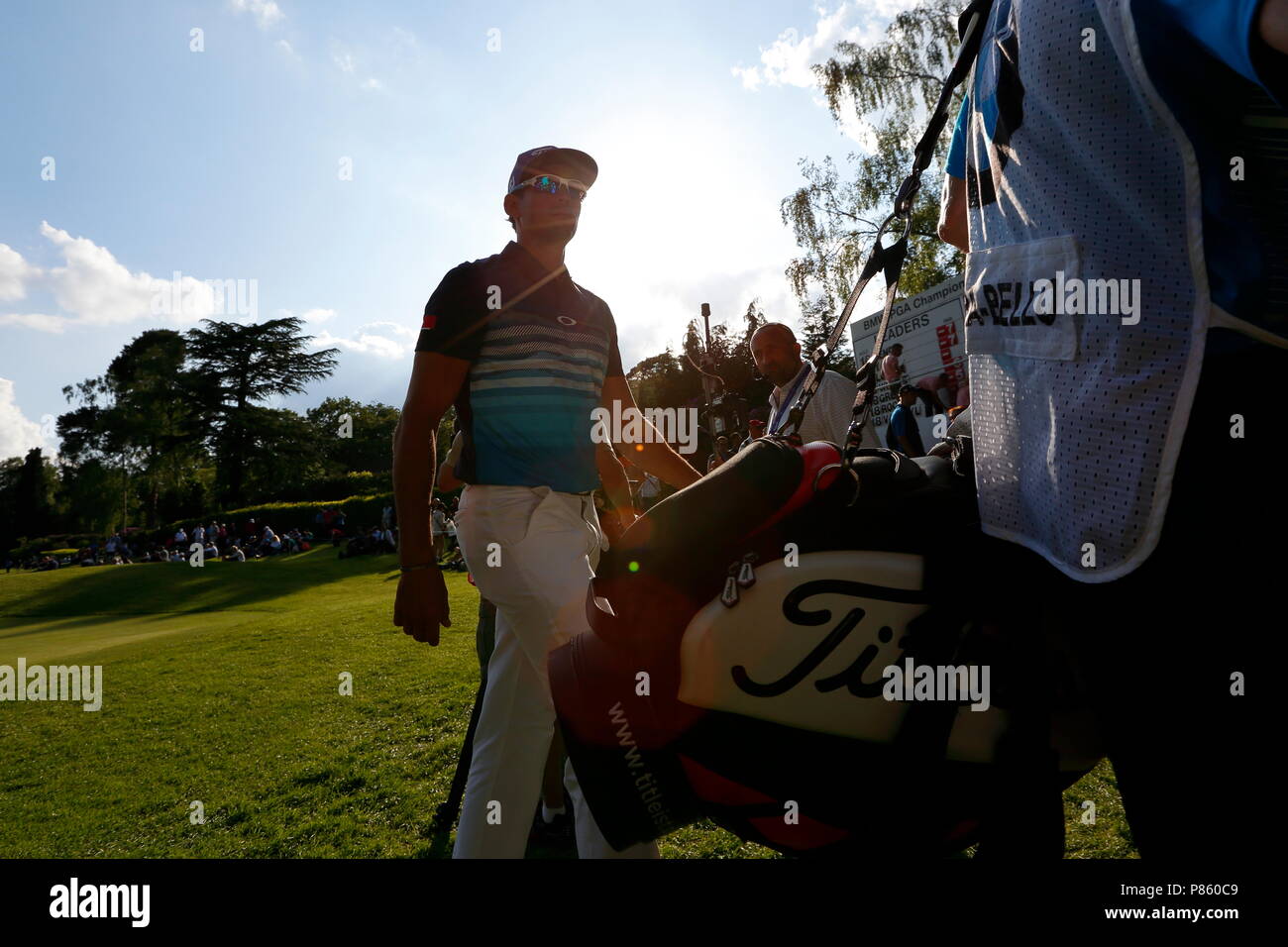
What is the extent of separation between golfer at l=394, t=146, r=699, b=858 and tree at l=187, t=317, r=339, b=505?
55.0 meters

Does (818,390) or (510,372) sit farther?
(818,390)

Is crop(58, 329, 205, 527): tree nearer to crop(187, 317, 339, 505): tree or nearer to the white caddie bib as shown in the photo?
crop(187, 317, 339, 505): tree

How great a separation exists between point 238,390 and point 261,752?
54.2m

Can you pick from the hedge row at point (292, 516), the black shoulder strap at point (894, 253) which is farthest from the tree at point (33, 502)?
the black shoulder strap at point (894, 253)

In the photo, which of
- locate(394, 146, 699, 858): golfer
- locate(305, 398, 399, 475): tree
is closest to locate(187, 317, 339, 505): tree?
locate(305, 398, 399, 475): tree

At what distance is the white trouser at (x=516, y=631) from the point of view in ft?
7.39

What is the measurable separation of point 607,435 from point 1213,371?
228 centimetres

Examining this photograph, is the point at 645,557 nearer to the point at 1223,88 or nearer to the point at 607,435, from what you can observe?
the point at 1223,88

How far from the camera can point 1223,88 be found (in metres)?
0.82

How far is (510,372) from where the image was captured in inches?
95.1

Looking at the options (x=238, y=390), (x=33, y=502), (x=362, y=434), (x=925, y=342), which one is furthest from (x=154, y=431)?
(x=925, y=342)

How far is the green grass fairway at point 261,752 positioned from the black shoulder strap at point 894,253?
8.32 ft

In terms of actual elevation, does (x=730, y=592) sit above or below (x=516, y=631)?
above

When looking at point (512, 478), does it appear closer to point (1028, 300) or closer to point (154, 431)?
point (1028, 300)
